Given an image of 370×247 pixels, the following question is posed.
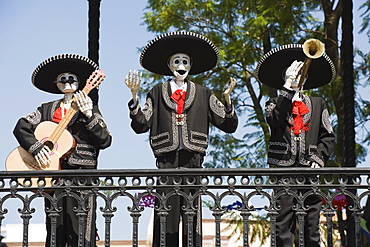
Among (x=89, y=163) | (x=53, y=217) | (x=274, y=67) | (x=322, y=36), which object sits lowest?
(x=53, y=217)

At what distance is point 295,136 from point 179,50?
4.75ft

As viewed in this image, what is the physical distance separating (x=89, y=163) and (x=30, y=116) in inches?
31.8

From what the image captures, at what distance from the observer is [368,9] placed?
14219mm

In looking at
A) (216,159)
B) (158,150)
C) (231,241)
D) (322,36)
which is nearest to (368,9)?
(322,36)

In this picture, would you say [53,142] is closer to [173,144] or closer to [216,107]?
[173,144]

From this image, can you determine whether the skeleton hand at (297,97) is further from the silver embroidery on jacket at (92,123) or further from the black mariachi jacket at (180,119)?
the silver embroidery on jacket at (92,123)

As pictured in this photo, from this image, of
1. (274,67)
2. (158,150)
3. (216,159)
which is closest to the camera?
(158,150)

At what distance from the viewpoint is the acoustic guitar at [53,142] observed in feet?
25.7

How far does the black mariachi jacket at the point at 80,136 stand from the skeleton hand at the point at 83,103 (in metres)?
0.07

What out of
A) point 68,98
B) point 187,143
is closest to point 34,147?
point 68,98

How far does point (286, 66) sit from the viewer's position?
8336 millimetres

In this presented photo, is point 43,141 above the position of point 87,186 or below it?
above

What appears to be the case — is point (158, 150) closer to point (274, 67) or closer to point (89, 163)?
point (89, 163)

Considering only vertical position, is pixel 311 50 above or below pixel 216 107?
above
